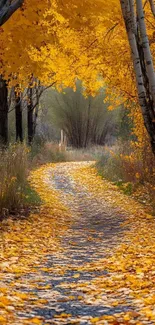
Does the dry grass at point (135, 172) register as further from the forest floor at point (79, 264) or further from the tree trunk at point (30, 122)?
the tree trunk at point (30, 122)

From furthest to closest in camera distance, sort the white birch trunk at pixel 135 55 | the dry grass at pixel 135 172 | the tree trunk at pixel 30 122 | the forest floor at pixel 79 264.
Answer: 1. the tree trunk at pixel 30 122
2. the dry grass at pixel 135 172
3. the white birch trunk at pixel 135 55
4. the forest floor at pixel 79 264

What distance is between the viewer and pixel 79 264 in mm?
6391

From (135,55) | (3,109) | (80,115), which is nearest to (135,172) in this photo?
(3,109)

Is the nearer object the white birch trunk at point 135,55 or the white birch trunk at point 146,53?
the white birch trunk at point 146,53

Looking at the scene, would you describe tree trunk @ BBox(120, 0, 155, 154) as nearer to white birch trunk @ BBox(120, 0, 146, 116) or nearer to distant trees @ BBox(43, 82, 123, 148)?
white birch trunk @ BBox(120, 0, 146, 116)

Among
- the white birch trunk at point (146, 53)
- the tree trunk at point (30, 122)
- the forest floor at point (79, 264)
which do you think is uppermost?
the white birch trunk at point (146, 53)

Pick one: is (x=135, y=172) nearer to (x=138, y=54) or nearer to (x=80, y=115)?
(x=138, y=54)

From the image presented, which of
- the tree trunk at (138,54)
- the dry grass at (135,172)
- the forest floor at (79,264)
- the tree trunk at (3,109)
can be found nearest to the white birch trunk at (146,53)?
the tree trunk at (138,54)

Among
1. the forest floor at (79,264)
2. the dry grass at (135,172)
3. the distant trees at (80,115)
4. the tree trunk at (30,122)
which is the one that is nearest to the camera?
the forest floor at (79,264)

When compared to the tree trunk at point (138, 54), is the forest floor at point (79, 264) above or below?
below

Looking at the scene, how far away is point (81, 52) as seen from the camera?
1220 cm

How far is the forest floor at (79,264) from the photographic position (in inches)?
171

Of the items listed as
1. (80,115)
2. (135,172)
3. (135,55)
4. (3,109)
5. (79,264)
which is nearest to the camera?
(79,264)

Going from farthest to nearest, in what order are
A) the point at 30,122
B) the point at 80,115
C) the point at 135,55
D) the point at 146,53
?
1. the point at 80,115
2. the point at 30,122
3. the point at 135,55
4. the point at 146,53
